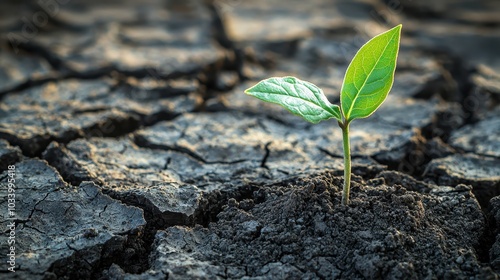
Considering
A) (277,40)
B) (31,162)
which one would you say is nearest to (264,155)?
(31,162)

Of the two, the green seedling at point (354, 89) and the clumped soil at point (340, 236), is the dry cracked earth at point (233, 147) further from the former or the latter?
the green seedling at point (354, 89)

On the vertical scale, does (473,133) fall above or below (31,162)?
above

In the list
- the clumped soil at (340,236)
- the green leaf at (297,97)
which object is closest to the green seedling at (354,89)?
the green leaf at (297,97)

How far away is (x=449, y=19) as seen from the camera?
4.72 metres

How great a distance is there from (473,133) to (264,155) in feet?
4.17

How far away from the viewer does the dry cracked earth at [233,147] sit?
1.91m

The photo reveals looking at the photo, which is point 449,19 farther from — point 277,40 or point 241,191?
point 241,191

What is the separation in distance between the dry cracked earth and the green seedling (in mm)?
378

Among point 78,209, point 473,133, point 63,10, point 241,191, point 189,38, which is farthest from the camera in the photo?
point 63,10

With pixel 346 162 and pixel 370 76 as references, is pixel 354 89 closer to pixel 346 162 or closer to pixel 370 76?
pixel 370 76

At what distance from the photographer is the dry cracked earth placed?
1905 mm

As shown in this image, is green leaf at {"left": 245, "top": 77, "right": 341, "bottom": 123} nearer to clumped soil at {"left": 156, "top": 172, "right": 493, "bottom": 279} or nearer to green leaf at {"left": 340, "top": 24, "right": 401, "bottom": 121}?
green leaf at {"left": 340, "top": 24, "right": 401, "bottom": 121}

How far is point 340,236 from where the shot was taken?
6.30 ft

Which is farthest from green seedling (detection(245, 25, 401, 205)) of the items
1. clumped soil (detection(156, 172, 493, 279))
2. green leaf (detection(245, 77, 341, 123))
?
clumped soil (detection(156, 172, 493, 279))
